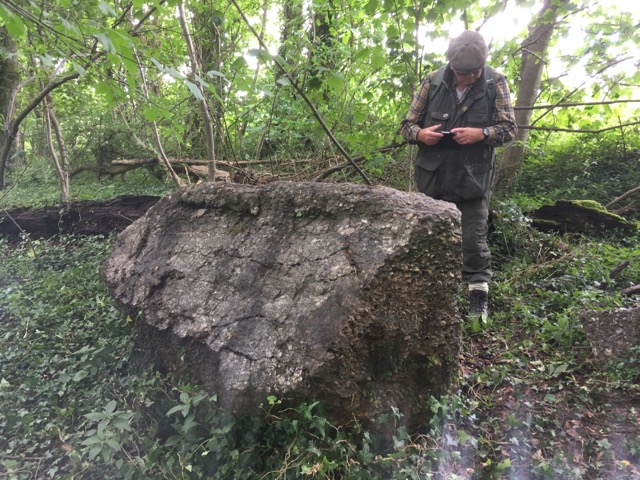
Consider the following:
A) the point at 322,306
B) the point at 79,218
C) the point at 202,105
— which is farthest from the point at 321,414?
the point at 79,218

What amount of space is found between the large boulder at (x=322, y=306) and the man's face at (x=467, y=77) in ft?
4.43

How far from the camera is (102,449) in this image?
2.03m

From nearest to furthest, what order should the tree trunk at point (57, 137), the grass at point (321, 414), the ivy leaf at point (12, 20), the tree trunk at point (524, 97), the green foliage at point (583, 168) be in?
the ivy leaf at point (12, 20) → the grass at point (321, 414) → the tree trunk at point (524, 97) → the green foliage at point (583, 168) → the tree trunk at point (57, 137)

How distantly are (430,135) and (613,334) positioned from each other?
1.87 meters

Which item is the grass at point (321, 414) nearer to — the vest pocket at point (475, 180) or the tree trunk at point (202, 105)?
the vest pocket at point (475, 180)

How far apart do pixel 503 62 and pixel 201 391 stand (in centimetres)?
457

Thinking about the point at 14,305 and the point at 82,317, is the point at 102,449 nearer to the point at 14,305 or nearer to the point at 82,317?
the point at 82,317

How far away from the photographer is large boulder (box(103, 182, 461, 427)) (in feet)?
6.73

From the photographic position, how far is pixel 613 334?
2.58 meters

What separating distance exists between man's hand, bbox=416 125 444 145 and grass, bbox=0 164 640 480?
5.03 ft

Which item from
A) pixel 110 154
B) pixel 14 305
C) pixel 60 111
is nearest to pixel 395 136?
pixel 14 305

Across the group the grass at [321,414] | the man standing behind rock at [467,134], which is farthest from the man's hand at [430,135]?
the grass at [321,414]

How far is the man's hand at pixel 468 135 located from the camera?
313cm

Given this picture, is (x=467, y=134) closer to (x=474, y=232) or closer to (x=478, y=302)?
(x=474, y=232)
